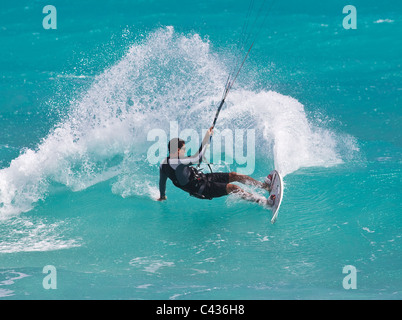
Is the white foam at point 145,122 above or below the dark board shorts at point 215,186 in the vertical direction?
above

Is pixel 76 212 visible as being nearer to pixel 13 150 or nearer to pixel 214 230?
pixel 214 230

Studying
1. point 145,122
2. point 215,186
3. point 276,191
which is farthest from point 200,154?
point 145,122

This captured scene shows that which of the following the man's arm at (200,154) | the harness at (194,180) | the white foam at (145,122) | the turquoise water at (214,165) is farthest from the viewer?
the white foam at (145,122)

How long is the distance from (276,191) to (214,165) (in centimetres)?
226

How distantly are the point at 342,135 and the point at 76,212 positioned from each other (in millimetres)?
5689

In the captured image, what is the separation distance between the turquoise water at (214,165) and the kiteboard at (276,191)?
0.78 ft

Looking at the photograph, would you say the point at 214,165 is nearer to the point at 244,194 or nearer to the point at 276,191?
the point at 244,194

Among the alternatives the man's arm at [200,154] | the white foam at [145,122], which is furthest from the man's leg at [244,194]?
the white foam at [145,122]

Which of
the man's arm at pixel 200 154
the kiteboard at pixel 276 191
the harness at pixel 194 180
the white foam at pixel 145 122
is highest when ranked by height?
the white foam at pixel 145 122

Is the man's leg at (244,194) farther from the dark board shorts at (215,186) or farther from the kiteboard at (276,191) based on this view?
the kiteboard at (276,191)

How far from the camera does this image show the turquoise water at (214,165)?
235 inches

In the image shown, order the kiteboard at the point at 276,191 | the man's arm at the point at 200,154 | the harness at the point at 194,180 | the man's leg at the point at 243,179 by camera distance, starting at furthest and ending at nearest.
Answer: the man's leg at the point at 243,179
the harness at the point at 194,180
the man's arm at the point at 200,154
the kiteboard at the point at 276,191

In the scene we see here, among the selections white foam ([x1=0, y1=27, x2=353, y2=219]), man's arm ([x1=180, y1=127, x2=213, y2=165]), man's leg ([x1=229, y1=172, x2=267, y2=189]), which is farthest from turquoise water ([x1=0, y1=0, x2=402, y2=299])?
man's arm ([x1=180, y1=127, x2=213, y2=165])

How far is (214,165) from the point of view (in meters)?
9.00
